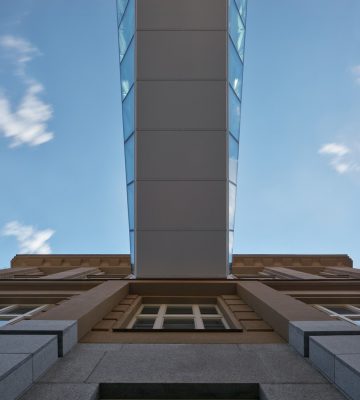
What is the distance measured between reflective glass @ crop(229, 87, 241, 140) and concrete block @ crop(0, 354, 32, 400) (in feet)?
32.3

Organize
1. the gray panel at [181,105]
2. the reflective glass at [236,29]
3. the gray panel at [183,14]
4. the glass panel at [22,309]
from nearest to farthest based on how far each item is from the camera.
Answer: the glass panel at [22,309] < the gray panel at [181,105] < the gray panel at [183,14] < the reflective glass at [236,29]

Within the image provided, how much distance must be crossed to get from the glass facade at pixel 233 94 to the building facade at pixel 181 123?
184 mm

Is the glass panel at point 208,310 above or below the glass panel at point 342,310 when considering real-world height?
below

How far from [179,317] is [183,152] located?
18.9ft

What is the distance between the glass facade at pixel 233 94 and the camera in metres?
11.8

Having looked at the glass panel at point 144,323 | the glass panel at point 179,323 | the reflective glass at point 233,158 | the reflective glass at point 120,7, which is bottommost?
the glass panel at point 179,323

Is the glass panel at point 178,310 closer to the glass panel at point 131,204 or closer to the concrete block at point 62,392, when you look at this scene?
the glass panel at point 131,204

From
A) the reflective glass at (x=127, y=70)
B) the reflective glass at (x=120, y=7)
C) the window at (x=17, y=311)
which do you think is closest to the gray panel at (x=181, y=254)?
the window at (x=17, y=311)

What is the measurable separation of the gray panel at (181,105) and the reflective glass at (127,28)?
2226 mm

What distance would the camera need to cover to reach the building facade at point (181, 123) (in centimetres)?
1148

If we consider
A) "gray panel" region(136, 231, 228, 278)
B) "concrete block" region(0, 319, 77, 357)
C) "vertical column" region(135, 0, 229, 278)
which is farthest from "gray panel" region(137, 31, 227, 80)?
"concrete block" region(0, 319, 77, 357)

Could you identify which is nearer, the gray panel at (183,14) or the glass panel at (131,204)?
the gray panel at (183,14)

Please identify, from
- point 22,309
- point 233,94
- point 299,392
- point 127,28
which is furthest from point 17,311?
point 127,28

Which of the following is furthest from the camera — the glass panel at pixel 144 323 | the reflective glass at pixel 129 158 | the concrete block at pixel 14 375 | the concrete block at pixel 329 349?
the reflective glass at pixel 129 158
